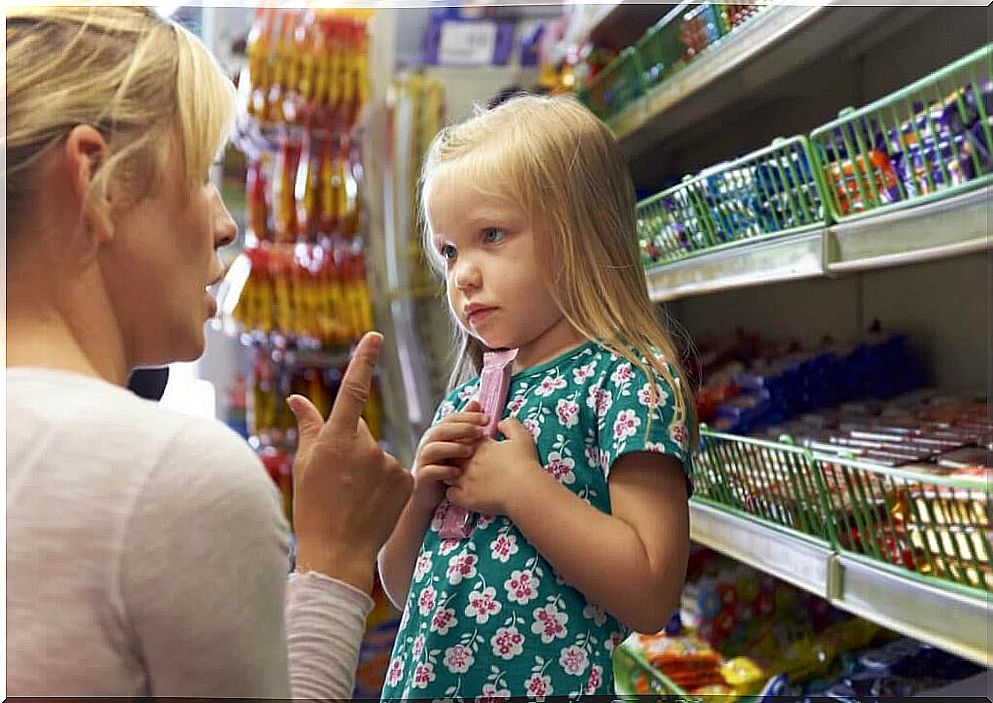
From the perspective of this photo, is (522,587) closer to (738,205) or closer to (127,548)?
(127,548)

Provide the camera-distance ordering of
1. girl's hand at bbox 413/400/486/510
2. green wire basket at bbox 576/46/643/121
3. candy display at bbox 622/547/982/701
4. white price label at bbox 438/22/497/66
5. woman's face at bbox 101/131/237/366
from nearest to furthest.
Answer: woman's face at bbox 101/131/237/366, girl's hand at bbox 413/400/486/510, candy display at bbox 622/547/982/701, green wire basket at bbox 576/46/643/121, white price label at bbox 438/22/497/66

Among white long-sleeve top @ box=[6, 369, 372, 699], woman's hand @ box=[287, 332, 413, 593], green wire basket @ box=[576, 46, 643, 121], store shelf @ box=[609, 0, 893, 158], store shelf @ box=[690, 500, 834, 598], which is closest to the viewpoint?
white long-sleeve top @ box=[6, 369, 372, 699]

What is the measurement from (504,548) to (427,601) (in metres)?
0.10

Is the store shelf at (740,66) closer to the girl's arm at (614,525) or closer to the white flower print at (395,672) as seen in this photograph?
the girl's arm at (614,525)

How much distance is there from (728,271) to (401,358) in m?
1.63

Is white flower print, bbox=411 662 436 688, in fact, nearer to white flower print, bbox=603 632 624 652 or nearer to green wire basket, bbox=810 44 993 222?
white flower print, bbox=603 632 624 652

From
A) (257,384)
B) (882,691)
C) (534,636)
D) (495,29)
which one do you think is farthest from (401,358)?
(534,636)

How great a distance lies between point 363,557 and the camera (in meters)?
0.83

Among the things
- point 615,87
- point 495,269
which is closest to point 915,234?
point 495,269

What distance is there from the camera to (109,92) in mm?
684

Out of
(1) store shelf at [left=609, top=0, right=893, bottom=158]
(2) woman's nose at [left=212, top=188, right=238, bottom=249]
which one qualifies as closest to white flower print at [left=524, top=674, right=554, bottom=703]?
(2) woman's nose at [left=212, top=188, right=238, bottom=249]

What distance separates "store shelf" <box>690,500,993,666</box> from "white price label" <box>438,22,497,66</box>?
197 centimetres

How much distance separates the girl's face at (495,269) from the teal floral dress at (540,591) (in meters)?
0.07

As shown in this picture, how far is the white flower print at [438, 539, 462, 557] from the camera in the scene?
116 centimetres
